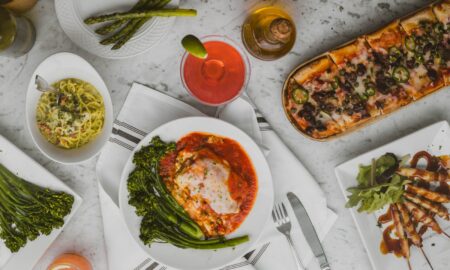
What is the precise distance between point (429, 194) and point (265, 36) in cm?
132

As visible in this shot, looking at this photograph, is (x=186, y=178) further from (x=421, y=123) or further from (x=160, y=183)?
(x=421, y=123)

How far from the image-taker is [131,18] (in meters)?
2.31

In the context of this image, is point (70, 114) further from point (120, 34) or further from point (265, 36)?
point (265, 36)

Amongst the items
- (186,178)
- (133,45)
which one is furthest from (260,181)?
(133,45)

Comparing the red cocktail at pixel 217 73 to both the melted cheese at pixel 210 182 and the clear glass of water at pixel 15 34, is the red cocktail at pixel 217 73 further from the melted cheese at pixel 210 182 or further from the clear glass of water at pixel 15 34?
the clear glass of water at pixel 15 34

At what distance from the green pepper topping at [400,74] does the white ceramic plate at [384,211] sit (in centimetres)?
32

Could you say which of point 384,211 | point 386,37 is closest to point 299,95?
point 386,37

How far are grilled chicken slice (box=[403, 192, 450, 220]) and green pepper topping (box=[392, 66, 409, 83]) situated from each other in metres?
0.67

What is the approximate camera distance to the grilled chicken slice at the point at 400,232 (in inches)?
101

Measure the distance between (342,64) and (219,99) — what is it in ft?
2.30

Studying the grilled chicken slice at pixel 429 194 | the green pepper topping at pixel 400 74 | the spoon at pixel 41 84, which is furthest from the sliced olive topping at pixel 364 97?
the spoon at pixel 41 84

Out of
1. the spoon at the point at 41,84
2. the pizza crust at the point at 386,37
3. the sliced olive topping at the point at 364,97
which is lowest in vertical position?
the sliced olive topping at the point at 364,97

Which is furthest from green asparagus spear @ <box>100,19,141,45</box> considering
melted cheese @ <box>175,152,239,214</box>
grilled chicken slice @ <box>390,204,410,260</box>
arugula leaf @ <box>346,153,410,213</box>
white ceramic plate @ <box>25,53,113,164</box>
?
grilled chicken slice @ <box>390,204,410,260</box>

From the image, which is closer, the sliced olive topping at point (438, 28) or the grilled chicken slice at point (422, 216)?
the sliced olive topping at point (438, 28)
